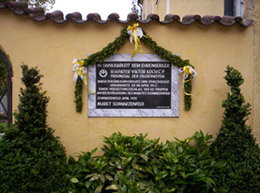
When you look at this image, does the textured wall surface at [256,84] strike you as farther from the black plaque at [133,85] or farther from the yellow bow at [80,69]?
the yellow bow at [80,69]

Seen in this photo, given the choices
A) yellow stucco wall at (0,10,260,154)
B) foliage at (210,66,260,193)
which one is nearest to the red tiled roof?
yellow stucco wall at (0,10,260,154)

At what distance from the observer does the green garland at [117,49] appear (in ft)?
11.9

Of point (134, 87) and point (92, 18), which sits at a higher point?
point (92, 18)

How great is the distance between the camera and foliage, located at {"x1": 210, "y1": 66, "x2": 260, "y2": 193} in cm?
310

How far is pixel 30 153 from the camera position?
118 inches


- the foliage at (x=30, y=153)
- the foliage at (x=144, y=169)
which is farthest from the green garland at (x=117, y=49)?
the foliage at (x=144, y=169)

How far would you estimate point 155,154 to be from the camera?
11.2ft

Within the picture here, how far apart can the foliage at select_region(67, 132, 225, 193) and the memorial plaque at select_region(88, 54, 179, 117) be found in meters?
0.50

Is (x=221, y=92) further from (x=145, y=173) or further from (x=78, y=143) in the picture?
(x=78, y=143)

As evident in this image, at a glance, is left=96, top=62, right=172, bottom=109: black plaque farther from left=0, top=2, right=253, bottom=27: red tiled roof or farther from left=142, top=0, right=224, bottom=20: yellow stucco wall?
left=142, top=0, right=224, bottom=20: yellow stucco wall

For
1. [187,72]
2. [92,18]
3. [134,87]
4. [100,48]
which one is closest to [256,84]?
[187,72]

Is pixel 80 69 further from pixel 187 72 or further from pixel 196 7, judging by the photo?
pixel 196 7

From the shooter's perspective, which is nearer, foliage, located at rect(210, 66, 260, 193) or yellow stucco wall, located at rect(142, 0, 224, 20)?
foliage, located at rect(210, 66, 260, 193)

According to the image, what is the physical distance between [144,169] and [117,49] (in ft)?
6.10
